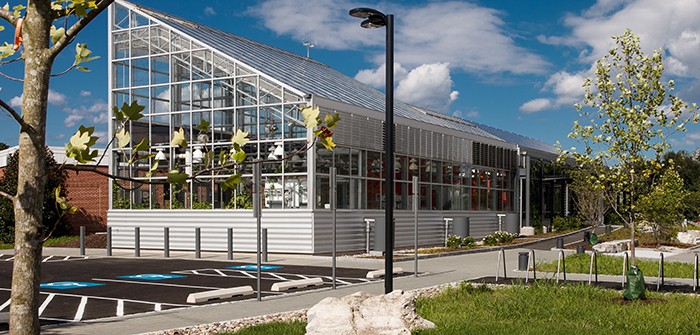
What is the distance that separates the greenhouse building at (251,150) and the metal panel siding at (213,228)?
44mm

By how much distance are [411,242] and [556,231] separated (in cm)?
1701

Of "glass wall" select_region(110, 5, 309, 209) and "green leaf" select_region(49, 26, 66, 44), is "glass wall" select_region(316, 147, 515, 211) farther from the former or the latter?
"green leaf" select_region(49, 26, 66, 44)

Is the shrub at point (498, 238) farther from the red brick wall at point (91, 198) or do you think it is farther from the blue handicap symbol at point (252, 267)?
the red brick wall at point (91, 198)

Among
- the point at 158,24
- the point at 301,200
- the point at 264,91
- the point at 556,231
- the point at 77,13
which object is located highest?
the point at 158,24

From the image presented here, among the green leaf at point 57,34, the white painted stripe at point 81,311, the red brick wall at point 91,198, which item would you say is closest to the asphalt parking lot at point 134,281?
the white painted stripe at point 81,311

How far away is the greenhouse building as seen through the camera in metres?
22.6

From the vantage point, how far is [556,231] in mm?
39625

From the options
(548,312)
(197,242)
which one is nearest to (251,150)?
(197,242)

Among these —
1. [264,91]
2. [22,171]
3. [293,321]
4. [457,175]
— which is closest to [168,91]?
[264,91]

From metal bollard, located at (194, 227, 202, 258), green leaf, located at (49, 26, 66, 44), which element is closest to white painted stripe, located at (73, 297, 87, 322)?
green leaf, located at (49, 26, 66, 44)

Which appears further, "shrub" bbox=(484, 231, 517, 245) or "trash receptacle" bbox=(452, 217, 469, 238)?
"trash receptacle" bbox=(452, 217, 469, 238)

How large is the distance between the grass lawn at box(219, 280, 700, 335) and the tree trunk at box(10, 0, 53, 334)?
4881 millimetres

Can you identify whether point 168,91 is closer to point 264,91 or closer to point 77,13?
point 264,91

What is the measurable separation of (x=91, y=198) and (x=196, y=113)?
49.4ft
